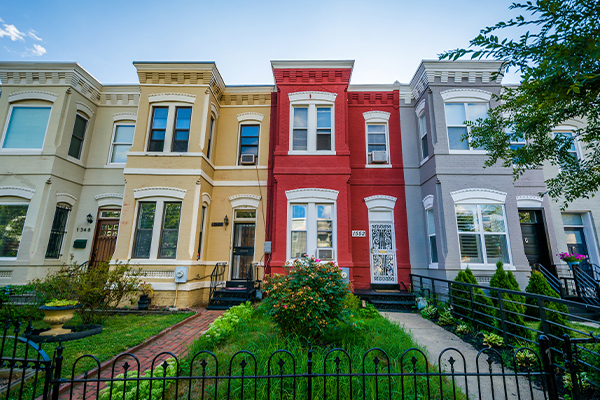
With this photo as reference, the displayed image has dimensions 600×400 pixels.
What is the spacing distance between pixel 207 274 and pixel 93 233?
16.3 feet

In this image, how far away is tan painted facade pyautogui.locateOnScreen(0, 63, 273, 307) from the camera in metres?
9.71

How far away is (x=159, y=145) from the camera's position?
10.7 metres

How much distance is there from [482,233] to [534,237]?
2.96 metres

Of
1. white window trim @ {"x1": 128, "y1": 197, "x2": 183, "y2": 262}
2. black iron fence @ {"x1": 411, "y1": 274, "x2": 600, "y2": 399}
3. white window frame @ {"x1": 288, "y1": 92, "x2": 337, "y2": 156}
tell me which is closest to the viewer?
black iron fence @ {"x1": 411, "y1": 274, "x2": 600, "y2": 399}

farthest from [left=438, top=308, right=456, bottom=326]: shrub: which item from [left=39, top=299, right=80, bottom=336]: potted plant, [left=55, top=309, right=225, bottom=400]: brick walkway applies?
[left=39, top=299, right=80, bottom=336]: potted plant

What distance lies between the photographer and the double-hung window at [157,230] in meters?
9.70

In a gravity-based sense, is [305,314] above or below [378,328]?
above

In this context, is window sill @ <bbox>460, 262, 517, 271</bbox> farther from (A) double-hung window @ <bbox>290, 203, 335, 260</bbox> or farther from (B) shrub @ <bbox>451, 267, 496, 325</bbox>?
(A) double-hung window @ <bbox>290, 203, 335, 260</bbox>

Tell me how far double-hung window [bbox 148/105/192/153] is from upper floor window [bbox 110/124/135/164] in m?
2.09

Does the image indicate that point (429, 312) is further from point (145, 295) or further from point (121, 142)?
point (121, 142)

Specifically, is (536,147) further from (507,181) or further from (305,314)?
(305,314)

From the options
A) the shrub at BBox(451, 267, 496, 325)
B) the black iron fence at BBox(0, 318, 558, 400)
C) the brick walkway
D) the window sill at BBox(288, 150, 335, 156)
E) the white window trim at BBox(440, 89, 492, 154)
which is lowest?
the brick walkway

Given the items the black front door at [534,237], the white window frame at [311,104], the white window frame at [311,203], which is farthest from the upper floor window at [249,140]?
the black front door at [534,237]

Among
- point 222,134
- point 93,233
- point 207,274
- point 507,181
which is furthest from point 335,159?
point 93,233
